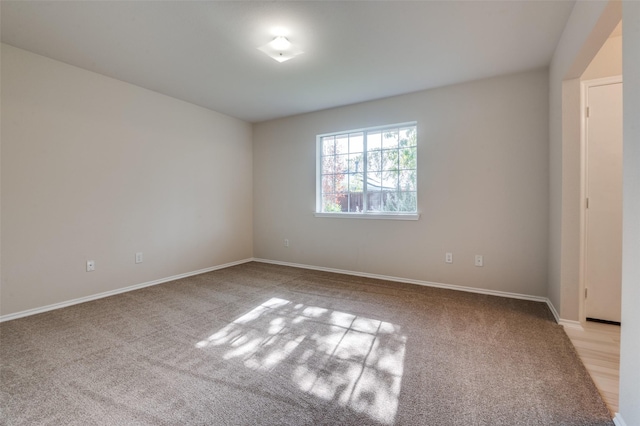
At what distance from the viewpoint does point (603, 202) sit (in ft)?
7.88

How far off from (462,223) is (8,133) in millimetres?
4756

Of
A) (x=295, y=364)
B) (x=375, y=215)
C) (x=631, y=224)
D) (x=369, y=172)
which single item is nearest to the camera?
(x=631, y=224)

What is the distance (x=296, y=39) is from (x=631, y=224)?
99.7 inches

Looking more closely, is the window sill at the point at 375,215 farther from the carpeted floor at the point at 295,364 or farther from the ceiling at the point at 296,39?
the ceiling at the point at 296,39

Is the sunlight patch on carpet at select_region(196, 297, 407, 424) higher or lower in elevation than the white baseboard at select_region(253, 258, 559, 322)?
lower

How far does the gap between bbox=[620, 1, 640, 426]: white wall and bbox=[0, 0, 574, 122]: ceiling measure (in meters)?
1.07

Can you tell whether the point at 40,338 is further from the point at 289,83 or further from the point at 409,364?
the point at 289,83

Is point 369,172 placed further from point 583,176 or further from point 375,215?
point 583,176

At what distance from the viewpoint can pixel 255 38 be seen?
7.86ft

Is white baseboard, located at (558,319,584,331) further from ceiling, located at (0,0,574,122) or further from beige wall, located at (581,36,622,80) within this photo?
ceiling, located at (0,0,574,122)

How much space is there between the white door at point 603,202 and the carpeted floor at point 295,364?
457mm

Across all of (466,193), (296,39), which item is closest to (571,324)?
(466,193)

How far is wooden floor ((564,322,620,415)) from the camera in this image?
1577 mm

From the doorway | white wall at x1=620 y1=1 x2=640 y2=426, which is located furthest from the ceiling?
white wall at x1=620 y1=1 x2=640 y2=426
